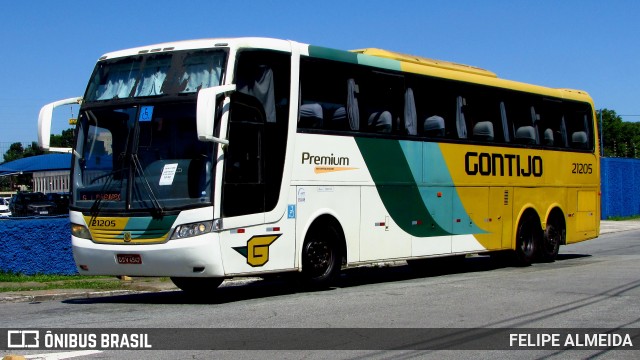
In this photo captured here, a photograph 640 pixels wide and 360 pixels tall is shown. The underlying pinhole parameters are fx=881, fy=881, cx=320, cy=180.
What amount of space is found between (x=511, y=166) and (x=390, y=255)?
4.46 m

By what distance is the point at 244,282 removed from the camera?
16.5 metres

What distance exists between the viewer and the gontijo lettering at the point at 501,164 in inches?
684

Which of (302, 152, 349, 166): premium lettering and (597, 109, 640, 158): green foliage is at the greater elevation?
(597, 109, 640, 158): green foliage

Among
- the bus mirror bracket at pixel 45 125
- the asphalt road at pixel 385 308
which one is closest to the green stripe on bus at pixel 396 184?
the asphalt road at pixel 385 308

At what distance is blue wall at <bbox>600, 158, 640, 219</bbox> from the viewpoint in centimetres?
4516

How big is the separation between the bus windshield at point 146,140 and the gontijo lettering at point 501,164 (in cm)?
684

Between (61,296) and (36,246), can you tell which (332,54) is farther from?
(36,246)

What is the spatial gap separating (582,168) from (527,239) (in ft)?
Result: 9.27

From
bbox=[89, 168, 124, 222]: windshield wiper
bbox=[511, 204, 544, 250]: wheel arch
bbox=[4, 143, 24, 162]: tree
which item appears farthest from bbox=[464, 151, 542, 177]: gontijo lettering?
bbox=[4, 143, 24, 162]: tree

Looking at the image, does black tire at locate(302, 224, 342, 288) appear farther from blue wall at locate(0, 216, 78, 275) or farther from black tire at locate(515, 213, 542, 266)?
blue wall at locate(0, 216, 78, 275)

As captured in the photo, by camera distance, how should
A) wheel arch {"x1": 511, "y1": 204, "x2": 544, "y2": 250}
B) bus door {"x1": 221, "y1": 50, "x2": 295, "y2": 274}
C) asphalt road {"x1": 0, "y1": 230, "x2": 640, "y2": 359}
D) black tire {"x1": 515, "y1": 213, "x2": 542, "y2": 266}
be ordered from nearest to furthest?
1. asphalt road {"x1": 0, "y1": 230, "x2": 640, "y2": 359}
2. bus door {"x1": 221, "y1": 50, "x2": 295, "y2": 274}
3. wheel arch {"x1": 511, "y1": 204, "x2": 544, "y2": 250}
4. black tire {"x1": 515, "y1": 213, "x2": 542, "y2": 266}

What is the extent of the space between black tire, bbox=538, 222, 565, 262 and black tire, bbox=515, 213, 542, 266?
0.19 metres

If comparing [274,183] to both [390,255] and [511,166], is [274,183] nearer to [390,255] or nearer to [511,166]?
[390,255]

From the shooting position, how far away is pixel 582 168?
823 inches
